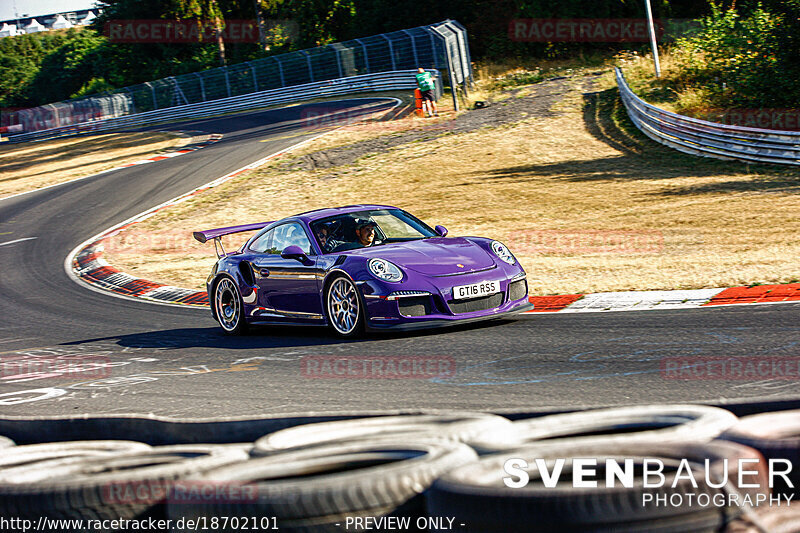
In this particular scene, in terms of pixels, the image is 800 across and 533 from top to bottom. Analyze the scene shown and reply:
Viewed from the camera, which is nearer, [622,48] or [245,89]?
[622,48]

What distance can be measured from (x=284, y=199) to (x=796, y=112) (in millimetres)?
13814

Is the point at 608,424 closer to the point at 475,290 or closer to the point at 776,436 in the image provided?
the point at 776,436

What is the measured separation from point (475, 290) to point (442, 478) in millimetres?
5242

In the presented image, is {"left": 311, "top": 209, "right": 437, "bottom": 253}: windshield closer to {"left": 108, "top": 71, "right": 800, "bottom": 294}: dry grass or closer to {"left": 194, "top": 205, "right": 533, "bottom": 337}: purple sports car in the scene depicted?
{"left": 194, "top": 205, "right": 533, "bottom": 337}: purple sports car

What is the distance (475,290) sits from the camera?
326 inches

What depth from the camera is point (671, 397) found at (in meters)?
5.12

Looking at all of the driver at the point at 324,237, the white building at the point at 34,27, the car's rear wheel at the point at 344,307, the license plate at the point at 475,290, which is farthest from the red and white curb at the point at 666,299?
the white building at the point at 34,27

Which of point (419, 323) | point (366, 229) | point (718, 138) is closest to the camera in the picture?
point (419, 323)

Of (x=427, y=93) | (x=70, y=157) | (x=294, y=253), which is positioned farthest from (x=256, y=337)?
(x=70, y=157)

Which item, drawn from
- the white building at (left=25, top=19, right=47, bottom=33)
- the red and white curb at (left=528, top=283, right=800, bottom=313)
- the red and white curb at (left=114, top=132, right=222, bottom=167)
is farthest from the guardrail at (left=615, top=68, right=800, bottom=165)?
the white building at (left=25, top=19, right=47, bottom=33)

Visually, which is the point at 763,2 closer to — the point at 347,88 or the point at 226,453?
the point at 347,88

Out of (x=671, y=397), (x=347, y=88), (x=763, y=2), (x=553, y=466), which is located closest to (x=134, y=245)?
Answer: (x=671, y=397)

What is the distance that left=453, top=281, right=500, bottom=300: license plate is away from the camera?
8.19 metres

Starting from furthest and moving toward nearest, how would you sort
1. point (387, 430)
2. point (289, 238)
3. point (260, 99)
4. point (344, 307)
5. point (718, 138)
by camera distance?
point (260, 99) < point (718, 138) < point (289, 238) < point (344, 307) < point (387, 430)
